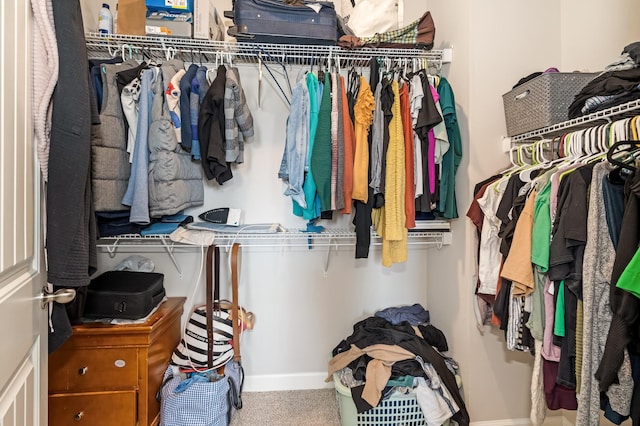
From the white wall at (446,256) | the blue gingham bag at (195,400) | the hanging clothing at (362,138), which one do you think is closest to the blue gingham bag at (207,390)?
the blue gingham bag at (195,400)

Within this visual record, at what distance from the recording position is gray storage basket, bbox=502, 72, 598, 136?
1344 mm

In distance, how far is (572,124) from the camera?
4.05ft

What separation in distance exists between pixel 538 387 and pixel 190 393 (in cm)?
146

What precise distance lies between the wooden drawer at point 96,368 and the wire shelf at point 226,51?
147 cm

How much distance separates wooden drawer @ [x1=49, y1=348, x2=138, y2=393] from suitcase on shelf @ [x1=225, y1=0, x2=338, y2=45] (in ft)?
5.30

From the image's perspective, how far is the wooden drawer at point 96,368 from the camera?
59.7 inches

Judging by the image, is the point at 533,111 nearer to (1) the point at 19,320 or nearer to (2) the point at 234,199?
(2) the point at 234,199

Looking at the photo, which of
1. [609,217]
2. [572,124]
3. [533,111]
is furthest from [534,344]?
[533,111]

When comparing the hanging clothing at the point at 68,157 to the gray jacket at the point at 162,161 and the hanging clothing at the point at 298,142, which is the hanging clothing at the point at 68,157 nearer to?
the gray jacket at the point at 162,161

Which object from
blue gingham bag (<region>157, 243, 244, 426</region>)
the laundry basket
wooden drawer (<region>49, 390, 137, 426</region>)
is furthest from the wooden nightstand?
the laundry basket

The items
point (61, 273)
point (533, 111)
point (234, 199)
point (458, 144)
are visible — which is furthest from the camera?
point (234, 199)

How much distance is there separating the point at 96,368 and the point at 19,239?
1.11 m

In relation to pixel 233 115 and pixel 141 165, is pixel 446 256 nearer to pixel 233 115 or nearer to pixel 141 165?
pixel 233 115

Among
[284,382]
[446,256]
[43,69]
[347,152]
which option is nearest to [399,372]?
[446,256]
